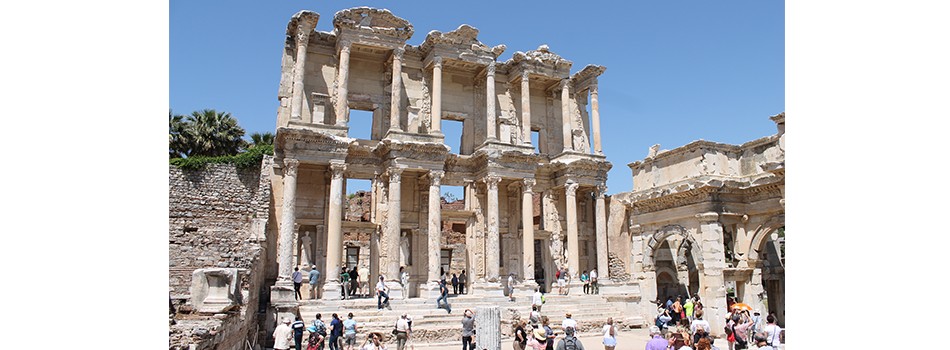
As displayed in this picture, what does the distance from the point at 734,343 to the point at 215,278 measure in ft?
35.8

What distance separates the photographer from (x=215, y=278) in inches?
418

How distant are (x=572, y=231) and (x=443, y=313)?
23.9ft

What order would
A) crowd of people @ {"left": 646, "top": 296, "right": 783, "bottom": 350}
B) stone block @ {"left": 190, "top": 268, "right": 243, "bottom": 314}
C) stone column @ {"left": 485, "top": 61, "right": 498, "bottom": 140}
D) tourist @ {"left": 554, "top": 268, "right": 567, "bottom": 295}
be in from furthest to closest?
stone column @ {"left": 485, "top": 61, "right": 498, "bottom": 140}
tourist @ {"left": 554, "top": 268, "right": 567, "bottom": 295}
stone block @ {"left": 190, "top": 268, "right": 243, "bottom": 314}
crowd of people @ {"left": 646, "top": 296, "right": 783, "bottom": 350}

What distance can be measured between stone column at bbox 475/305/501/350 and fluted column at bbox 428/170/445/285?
21.7ft

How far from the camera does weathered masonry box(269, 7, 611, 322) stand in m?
20.4

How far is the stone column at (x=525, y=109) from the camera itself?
→ 23781 mm

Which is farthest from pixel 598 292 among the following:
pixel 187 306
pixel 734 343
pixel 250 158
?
pixel 187 306

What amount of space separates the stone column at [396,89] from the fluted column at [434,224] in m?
2.19

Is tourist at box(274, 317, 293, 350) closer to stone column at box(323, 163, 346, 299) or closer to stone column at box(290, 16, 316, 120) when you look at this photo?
stone column at box(323, 163, 346, 299)

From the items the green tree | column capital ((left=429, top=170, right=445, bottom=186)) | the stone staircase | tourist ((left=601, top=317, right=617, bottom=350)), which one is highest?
the green tree

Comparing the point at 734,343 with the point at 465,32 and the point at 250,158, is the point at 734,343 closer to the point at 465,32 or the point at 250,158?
the point at 465,32

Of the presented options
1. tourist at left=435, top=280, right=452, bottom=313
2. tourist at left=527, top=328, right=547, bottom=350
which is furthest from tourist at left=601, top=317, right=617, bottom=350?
tourist at left=435, top=280, right=452, bottom=313

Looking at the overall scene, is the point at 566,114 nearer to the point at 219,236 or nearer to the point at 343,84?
the point at 343,84
